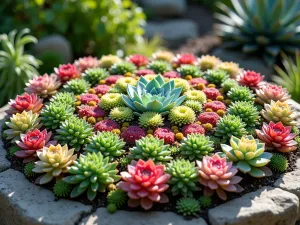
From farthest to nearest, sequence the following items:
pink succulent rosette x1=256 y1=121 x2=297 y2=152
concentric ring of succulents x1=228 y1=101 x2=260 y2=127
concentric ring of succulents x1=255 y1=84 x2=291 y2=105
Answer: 1. concentric ring of succulents x1=255 y1=84 x2=291 y2=105
2. concentric ring of succulents x1=228 y1=101 x2=260 y2=127
3. pink succulent rosette x1=256 y1=121 x2=297 y2=152

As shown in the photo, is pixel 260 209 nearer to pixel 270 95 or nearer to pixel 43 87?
pixel 270 95

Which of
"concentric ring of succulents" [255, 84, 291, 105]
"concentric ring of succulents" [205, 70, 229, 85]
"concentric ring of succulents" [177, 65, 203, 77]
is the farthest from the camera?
"concentric ring of succulents" [177, 65, 203, 77]

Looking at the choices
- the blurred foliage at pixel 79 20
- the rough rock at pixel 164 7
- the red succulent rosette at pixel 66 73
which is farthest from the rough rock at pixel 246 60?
the red succulent rosette at pixel 66 73

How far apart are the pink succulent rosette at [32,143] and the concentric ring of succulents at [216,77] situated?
1.44m

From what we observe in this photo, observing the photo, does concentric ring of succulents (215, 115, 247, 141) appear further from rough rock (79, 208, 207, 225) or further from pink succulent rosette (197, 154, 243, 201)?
rough rock (79, 208, 207, 225)

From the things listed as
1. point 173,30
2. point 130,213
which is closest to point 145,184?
point 130,213

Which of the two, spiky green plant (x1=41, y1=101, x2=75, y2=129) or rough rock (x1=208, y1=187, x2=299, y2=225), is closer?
rough rock (x1=208, y1=187, x2=299, y2=225)

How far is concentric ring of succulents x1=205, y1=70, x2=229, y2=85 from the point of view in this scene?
375 centimetres

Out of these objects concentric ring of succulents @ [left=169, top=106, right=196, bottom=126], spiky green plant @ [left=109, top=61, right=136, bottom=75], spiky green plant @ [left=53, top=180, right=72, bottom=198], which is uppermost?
spiky green plant @ [left=109, top=61, right=136, bottom=75]

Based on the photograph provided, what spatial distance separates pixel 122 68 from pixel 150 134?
107cm

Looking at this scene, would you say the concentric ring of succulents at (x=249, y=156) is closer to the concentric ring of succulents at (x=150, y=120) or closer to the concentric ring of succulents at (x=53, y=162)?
the concentric ring of succulents at (x=150, y=120)

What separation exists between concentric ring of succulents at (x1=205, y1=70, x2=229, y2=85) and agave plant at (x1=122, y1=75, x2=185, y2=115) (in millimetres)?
484

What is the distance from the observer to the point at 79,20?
5492 millimetres

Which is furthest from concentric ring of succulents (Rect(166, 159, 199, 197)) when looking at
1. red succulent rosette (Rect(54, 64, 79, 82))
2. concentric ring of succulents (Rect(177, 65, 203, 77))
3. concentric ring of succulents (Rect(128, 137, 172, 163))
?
red succulent rosette (Rect(54, 64, 79, 82))
